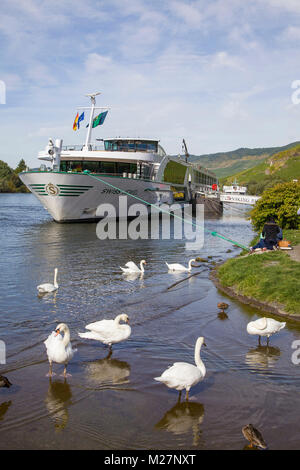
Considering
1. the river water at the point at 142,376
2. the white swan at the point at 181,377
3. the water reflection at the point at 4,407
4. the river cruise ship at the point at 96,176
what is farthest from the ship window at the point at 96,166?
the white swan at the point at 181,377

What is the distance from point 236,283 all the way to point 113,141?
3531cm

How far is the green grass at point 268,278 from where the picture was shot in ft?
35.7

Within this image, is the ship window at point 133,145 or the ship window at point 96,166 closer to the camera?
the ship window at point 96,166

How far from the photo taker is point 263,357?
8.23 m

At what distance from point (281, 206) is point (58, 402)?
63.3 feet

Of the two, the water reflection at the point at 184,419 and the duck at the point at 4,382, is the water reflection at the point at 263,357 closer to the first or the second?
the water reflection at the point at 184,419

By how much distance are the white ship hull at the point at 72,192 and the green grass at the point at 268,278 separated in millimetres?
20543

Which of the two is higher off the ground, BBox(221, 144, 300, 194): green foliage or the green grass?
BBox(221, 144, 300, 194): green foliage

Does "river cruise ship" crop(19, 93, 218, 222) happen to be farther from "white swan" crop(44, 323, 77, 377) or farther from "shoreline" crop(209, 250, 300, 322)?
"white swan" crop(44, 323, 77, 377)

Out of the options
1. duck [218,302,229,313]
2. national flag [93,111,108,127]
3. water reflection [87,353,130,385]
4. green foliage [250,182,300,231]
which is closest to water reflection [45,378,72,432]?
water reflection [87,353,130,385]

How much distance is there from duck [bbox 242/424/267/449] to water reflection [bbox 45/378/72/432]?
2.47m

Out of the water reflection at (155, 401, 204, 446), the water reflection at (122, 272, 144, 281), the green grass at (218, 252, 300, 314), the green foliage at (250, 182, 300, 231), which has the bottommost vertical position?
the water reflection at (155, 401, 204, 446)

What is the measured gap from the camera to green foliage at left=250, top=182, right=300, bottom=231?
2288 centimetres

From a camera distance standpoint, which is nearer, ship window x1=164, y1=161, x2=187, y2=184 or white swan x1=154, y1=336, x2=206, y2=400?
white swan x1=154, y1=336, x2=206, y2=400
